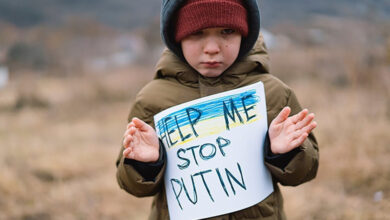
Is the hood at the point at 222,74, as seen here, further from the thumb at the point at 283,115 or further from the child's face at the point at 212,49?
the thumb at the point at 283,115

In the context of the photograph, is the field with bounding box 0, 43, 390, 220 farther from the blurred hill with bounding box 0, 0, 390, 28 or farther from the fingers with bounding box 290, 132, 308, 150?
the blurred hill with bounding box 0, 0, 390, 28

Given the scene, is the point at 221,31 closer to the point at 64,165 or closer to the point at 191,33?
the point at 191,33

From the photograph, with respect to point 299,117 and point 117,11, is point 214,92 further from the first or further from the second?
point 117,11

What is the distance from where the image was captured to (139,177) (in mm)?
1488

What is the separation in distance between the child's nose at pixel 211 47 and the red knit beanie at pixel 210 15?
1.8 inches

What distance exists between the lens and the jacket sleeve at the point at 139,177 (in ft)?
4.89

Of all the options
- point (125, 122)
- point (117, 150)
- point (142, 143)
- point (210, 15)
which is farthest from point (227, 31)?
point (125, 122)

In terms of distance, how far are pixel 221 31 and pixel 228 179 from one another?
463 mm

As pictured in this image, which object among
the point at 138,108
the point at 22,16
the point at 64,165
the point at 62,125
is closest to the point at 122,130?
the point at 62,125

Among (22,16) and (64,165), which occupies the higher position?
(64,165)

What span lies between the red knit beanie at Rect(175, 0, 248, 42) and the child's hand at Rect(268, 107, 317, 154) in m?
0.30

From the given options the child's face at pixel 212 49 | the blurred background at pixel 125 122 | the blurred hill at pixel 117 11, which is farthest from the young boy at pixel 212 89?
the blurred hill at pixel 117 11

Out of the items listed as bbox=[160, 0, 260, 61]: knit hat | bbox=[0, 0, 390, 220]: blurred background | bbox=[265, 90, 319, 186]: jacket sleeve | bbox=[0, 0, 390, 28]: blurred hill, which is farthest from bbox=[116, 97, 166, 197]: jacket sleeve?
bbox=[0, 0, 390, 28]: blurred hill

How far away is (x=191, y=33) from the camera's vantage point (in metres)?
1.48
